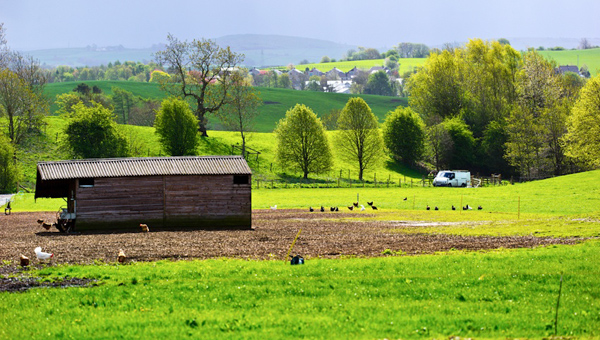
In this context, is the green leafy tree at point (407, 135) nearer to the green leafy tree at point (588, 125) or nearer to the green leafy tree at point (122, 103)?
the green leafy tree at point (588, 125)

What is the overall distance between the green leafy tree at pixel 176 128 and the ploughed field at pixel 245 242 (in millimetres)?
61062

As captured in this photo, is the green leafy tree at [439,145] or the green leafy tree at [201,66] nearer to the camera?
the green leafy tree at [201,66]

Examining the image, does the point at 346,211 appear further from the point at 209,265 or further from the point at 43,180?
the point at 209,265

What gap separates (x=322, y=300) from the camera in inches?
770

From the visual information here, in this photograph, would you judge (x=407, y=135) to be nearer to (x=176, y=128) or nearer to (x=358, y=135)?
(x=358, y=135)

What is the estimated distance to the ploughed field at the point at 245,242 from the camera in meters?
29.0

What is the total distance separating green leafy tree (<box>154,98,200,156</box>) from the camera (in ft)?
346

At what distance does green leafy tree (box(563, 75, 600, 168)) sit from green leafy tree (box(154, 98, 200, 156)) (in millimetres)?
57714

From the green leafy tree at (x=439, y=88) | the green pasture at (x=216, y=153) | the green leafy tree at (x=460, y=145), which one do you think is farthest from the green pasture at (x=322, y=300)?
the green leafy tree at (x=439, y=88)

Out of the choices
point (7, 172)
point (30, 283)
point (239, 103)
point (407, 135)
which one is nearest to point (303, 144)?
point (239, 103)

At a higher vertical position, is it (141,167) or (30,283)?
(141,167)

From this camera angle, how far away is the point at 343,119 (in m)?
116

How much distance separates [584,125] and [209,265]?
70.8m

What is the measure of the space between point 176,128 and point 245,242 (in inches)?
2946
